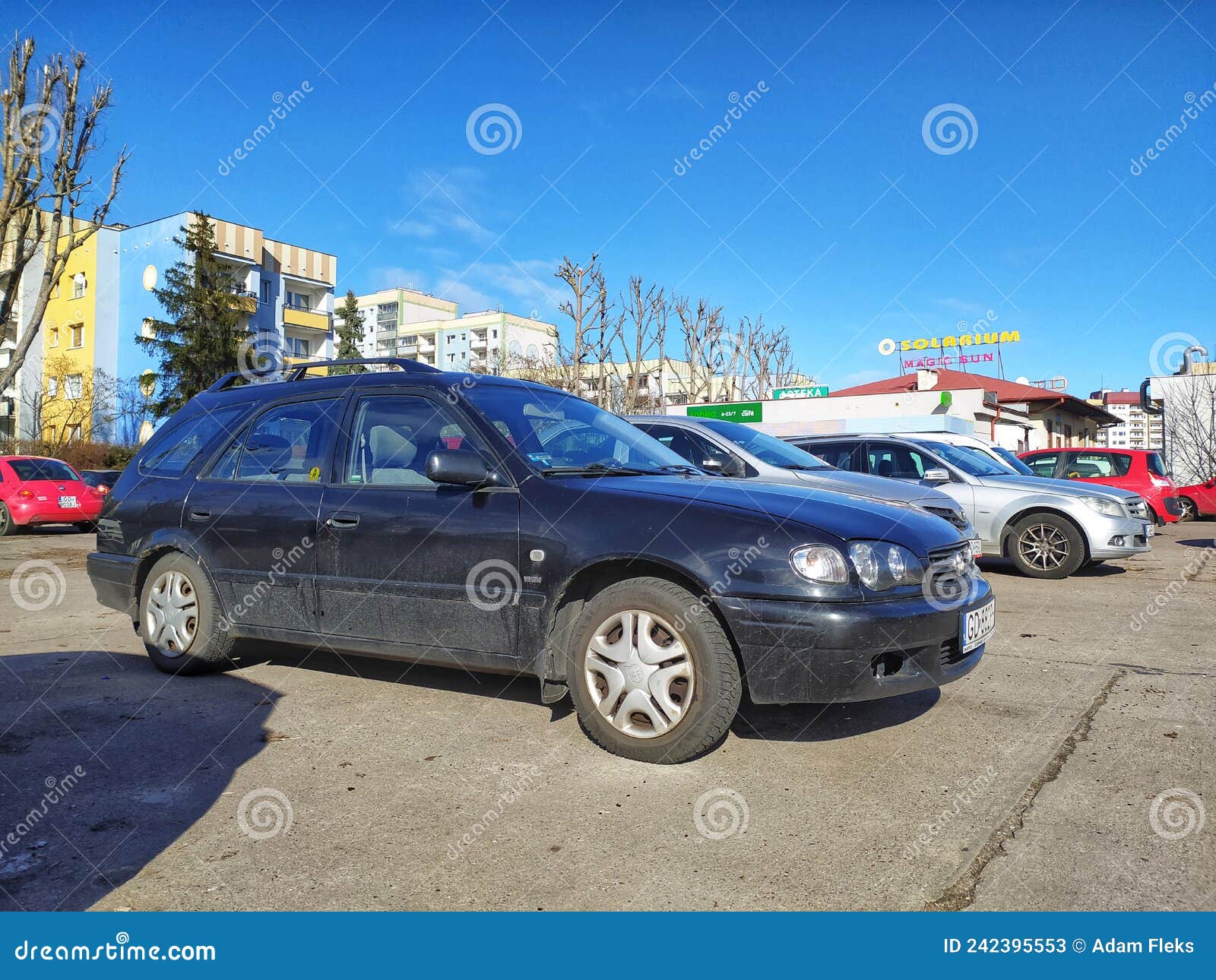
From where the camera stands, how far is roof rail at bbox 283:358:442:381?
486 centimetres

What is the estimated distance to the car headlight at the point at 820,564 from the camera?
11.7 feet

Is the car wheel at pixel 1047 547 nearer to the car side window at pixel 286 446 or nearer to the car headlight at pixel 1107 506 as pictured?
the car headlight at pixel 1107 506

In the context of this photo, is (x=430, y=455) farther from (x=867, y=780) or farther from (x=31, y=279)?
(x=31, y=279)

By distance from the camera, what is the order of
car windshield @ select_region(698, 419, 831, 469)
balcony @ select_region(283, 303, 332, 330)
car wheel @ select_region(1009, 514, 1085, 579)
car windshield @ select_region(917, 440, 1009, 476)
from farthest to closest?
1. balcony @ select_region(283, 303, 332, 330)
2. car windshield @ select_region(917, 440, 1009, 476)
3. car wheel @ select_region(1009, 514, 1085, 579)
4. car windshield @ select_region(698, 419, 831, 469)

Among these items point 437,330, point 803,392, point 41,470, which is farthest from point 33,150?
point 437,330

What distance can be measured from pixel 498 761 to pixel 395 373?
7.01 feet

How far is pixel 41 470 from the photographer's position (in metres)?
17.0

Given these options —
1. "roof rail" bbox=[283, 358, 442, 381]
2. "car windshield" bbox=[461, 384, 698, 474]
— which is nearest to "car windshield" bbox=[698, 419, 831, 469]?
"car windshield" bbox=[461, 384, 698, 474]

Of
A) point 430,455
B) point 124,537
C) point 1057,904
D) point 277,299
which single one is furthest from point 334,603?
point 277,299

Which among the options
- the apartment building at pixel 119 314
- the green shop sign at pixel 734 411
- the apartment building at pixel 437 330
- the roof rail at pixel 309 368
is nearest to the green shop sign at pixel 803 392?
the green shop sign at pixel 734 411

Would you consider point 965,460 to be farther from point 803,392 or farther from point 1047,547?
point 803,392

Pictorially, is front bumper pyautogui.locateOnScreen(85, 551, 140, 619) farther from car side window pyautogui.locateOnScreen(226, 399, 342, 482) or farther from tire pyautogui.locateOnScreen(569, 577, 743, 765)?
tire pyautogui.locateOnScreen(569, 577, 743, 765)

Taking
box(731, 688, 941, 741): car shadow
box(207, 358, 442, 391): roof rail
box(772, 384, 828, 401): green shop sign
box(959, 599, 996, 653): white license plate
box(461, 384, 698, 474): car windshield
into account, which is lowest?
box(731, 688, 941, 741): car shadow

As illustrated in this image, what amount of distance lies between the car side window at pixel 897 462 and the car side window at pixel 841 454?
153 millimetres
